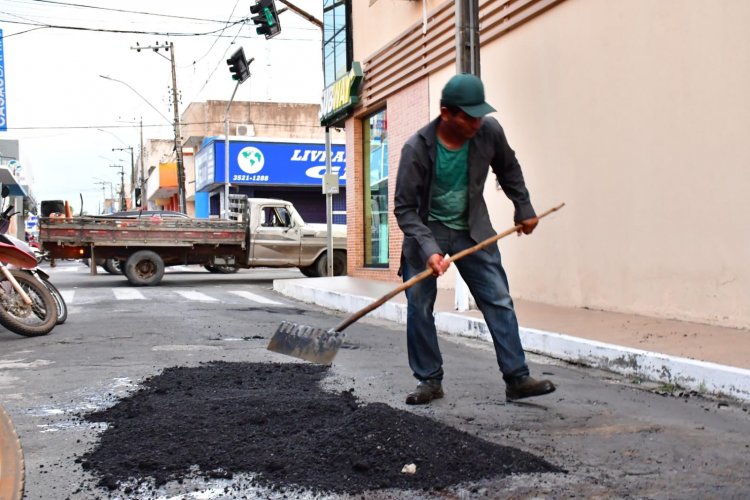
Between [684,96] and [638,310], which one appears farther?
[638,310]

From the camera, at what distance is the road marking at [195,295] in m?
13.1

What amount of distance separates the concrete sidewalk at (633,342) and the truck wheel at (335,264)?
339 inches

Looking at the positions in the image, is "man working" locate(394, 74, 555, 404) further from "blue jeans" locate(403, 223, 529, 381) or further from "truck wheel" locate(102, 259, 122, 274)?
"truck wheel" locate(102, 259, 122, 274)

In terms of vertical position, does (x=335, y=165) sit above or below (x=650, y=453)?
above

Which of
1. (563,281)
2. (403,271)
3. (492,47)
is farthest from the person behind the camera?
(492,47)

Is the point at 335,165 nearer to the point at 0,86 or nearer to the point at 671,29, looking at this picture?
the point at 0,86

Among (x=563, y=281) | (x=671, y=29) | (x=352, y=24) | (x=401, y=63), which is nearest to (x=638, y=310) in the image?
(x=563, y=281)

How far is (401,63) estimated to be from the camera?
14.7 m

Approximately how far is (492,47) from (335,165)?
2212 cm

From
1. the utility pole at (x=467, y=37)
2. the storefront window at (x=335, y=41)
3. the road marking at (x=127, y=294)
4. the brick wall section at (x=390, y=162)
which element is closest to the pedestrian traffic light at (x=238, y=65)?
the storefront window at (x=335, y=41)

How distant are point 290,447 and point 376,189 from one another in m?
13.4

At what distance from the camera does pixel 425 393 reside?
452 centimetres

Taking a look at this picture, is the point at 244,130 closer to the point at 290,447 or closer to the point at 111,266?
the point at 111,266

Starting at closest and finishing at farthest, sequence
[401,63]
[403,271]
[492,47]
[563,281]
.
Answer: [403,271] < [563,281] < [492,47] < [401,63]
